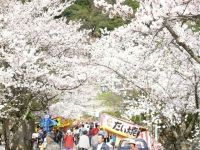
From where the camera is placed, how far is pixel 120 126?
15148mm

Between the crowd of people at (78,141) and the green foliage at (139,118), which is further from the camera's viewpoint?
the green foliage at (139,118)

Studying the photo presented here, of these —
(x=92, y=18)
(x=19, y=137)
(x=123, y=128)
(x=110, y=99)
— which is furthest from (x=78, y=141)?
(x=92, y=18)

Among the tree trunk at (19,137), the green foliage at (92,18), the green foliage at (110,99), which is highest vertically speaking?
the green foliage at (92,18)

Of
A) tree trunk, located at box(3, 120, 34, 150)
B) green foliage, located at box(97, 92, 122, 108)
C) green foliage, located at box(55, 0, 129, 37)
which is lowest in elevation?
tree trunk, located at box(3, 120, 34, 150)

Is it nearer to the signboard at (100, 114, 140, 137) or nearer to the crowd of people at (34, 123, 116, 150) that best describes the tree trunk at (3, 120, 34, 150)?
the crowd of people at (34, 123, 116, 150)

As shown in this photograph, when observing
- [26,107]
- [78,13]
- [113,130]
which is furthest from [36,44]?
[78,13]

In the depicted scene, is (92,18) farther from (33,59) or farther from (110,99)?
(33,59)

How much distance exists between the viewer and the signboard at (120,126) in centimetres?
1505

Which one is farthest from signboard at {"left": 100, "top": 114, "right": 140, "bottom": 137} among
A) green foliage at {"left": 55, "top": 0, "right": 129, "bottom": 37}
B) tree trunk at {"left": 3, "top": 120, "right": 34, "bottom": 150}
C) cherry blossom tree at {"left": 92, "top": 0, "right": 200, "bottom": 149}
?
green foliage at {"left": 55, "top": 0, "right": 129, "bottom": 37}

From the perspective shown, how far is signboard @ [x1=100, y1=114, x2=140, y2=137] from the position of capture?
15.1 m

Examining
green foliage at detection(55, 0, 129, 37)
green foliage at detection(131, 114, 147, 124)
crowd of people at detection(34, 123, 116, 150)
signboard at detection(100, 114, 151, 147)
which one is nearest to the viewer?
crowd of people at detection(34, 123, 116, 150)

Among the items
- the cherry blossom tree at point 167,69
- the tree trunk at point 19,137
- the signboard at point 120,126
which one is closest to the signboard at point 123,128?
the signboard at point 120,126

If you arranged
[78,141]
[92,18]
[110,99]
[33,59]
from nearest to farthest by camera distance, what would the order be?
[33,59]
[78,141]
[110,99]
[92,18]

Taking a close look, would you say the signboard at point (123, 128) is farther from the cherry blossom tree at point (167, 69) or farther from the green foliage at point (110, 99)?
the green foliage at point (110, 99)
